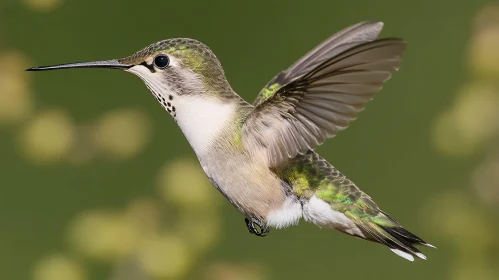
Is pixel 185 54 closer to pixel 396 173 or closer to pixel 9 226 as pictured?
pixel 9 226

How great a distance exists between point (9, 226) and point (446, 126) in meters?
0.88

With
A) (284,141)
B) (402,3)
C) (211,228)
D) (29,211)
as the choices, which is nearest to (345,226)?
(284,141)

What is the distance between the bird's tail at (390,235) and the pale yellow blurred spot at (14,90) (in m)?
0.46

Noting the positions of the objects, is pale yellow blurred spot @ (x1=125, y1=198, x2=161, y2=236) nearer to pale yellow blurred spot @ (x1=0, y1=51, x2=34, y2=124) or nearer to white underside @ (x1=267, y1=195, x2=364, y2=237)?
pale yellow blurred spot @ (x1=0, y1=51, x2=34, y2=124)

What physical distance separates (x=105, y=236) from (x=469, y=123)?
492 millimetres

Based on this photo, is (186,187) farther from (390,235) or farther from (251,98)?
(251,98)

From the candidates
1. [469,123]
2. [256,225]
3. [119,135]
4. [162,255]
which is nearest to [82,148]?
[119,135]

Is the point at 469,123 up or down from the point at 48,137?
down

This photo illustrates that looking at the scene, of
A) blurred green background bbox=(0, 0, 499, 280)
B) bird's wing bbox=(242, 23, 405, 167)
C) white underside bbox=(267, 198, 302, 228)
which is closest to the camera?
bird's wing bbox=(242, 23, 405, 167)

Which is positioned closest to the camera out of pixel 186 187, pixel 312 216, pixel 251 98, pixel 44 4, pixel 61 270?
pixel 312 216

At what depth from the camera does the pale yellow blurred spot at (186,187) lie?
0.94 meters

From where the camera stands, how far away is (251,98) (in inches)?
65.3

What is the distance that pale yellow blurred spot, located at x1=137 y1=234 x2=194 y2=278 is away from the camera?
97cm

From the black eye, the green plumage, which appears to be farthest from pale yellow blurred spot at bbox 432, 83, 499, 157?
the black eye
